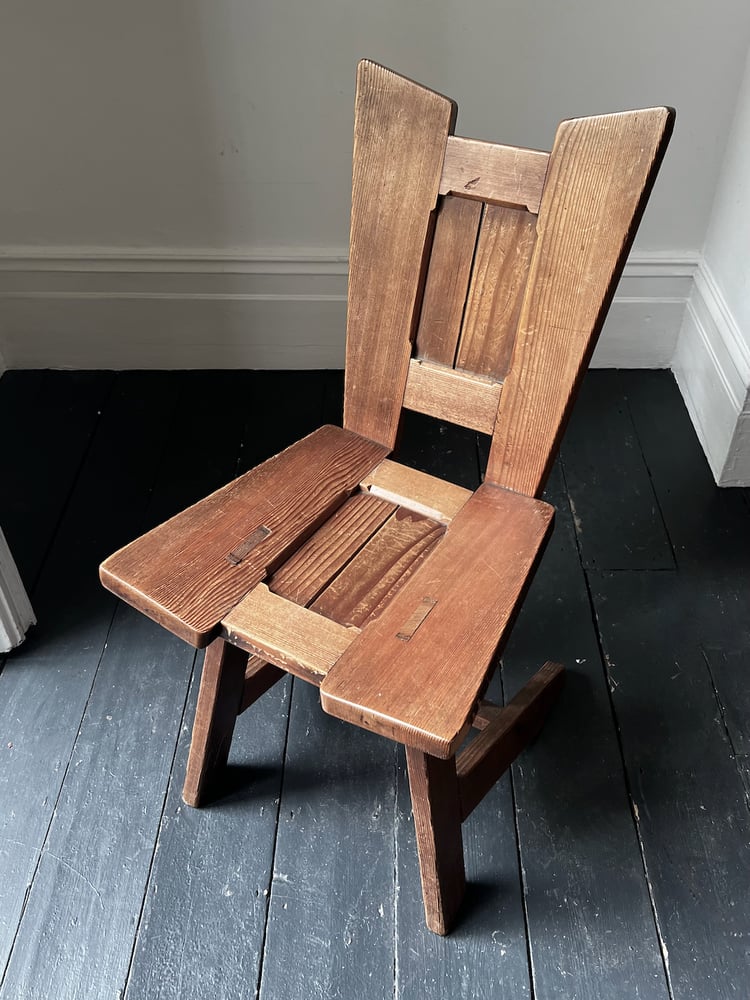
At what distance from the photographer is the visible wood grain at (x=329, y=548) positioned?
101 centimetres

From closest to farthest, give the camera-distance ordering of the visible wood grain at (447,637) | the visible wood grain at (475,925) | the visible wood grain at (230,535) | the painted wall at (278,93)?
the visible wood grain at (447,637)
the visible wood grain at (230,535)
the visible wood grain at (475,925)
the painted wall at (278,93)

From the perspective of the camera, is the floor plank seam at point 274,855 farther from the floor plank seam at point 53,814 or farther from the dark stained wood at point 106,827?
the floor plank seam at point 53,814

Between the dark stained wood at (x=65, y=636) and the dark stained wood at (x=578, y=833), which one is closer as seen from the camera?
the dark stained wood at (x=578, y=833)

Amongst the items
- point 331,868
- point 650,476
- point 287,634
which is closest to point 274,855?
point 331,868

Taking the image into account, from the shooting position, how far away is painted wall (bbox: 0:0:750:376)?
163cm

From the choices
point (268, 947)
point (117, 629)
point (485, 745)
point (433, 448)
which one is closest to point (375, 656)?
point (485, 745)

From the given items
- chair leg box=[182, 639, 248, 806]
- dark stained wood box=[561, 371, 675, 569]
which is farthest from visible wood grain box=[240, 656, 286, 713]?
dark stained wood box=[561, 371, 675, 569]

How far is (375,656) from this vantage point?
0.90m

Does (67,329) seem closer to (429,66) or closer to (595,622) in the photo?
(429,66)

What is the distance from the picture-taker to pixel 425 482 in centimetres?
116

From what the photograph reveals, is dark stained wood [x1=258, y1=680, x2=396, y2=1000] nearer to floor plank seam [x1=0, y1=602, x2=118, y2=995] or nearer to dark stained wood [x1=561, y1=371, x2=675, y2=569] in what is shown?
floor plank seam [x1=0, y1=602, x2=118, y2=995]

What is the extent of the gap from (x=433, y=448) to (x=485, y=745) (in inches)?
32.8

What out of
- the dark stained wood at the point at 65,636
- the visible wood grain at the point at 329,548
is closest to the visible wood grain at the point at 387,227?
the visible wood grain at the point at 329,548

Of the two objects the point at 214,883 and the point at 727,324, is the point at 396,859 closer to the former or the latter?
the point at 214,883
